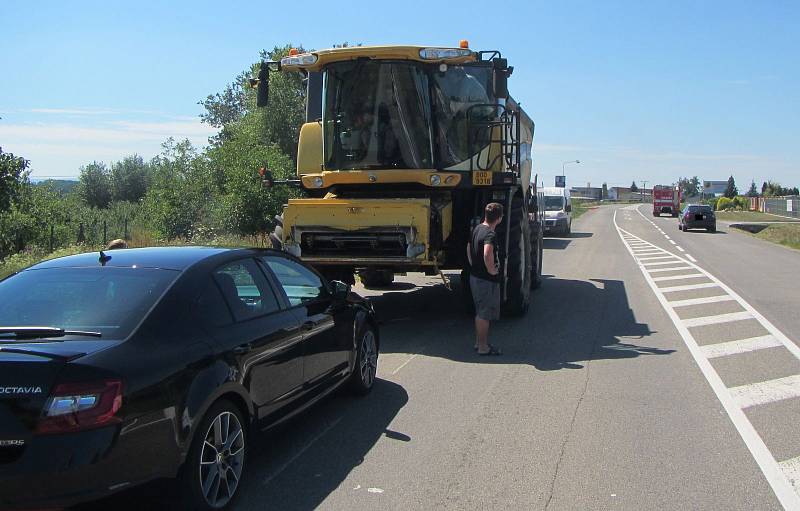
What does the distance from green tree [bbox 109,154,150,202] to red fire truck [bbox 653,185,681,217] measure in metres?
48.2

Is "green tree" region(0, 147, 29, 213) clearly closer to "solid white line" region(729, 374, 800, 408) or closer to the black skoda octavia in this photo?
the black skoda octavia

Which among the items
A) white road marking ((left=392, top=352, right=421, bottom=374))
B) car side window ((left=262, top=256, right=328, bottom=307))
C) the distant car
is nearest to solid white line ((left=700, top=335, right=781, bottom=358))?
white road marking ((left=392, top=352, right=421, bottom=374))

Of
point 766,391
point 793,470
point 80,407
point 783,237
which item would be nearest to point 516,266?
point 766,391

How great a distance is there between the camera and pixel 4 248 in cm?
2303

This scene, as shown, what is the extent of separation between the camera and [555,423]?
229 inches

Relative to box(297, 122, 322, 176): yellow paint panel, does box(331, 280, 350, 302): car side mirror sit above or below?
below

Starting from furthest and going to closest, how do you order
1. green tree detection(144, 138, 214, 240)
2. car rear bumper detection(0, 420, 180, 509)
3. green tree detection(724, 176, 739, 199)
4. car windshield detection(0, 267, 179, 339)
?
green tree detection(724, 176, 739, 199) < green tree detection(144, 138, 214, 240) < car windshield detection(0, 267, 179, 339) < car rear bumper detection(0, 420, 180, 509)

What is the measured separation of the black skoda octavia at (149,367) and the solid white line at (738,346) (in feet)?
17.0

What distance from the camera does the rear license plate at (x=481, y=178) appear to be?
9758mm

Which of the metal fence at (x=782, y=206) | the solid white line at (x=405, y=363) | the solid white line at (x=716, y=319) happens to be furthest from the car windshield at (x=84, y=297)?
the metal fence at (x=782, y=206)

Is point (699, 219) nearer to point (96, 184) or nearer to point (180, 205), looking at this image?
point (180, 205)

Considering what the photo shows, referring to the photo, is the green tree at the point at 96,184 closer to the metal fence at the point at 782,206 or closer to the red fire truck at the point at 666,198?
the red fire truck at the point at 666,198

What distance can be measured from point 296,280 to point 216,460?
1.86 m

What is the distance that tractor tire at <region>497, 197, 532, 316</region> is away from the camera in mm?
10320
